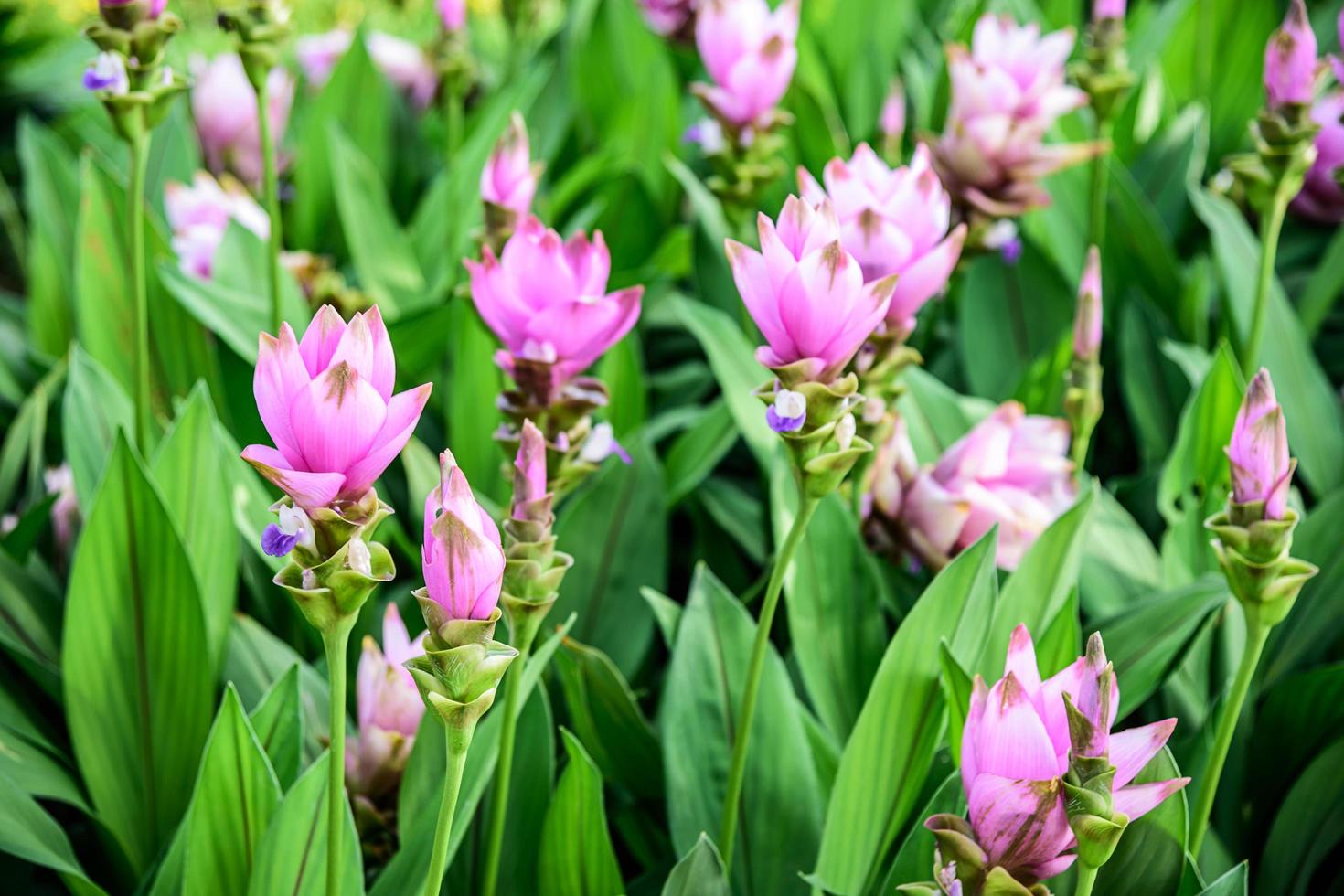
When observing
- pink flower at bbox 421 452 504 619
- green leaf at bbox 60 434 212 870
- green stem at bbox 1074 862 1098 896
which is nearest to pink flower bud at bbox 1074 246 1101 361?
green stem at bbox 1074 862 1098 896

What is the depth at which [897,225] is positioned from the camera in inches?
47.2

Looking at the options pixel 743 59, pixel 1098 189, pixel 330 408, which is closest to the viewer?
pixel 330 408

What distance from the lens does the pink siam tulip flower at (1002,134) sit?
1.56 m

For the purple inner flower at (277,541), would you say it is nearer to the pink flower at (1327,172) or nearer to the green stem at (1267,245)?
the green stem at (1267,245)

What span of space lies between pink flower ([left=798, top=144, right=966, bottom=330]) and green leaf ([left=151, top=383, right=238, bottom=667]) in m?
0.69

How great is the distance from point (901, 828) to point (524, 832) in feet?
1.11

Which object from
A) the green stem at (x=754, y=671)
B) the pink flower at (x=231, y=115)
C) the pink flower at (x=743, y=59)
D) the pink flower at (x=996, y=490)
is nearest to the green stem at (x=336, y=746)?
the green stem at (x=754, y=671)

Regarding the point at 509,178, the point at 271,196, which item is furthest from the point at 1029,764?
the point at 271,196

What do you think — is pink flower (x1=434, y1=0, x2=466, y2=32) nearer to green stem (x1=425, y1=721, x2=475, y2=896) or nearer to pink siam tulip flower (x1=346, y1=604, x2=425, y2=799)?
pink siam tulip flower (x1=346, y1=604, x2=425, y2=799)

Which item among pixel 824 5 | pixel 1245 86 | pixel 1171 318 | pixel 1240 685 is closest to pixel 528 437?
pixel 1240 685

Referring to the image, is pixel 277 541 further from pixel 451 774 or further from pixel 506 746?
pixel 506 746

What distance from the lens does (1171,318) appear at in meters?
1.93

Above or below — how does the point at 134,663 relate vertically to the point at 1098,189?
below

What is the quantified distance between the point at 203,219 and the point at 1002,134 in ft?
3.75
